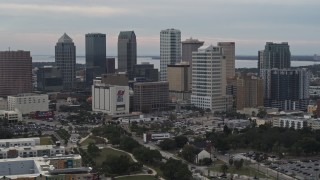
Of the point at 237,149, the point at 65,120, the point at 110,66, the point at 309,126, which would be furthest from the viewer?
the point at 110,66

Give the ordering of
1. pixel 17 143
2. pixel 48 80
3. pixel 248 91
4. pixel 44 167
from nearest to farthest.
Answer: pixel 44 167, pixel 17 143, pixel 248 91, pixel 48 80

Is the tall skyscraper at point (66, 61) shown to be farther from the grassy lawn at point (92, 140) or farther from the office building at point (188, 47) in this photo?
the grassy lawn at point (92, 140)

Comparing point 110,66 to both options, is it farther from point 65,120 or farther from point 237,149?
point 237,149

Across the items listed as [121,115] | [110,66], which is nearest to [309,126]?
[121,115]

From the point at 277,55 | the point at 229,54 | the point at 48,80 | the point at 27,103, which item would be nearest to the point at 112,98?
the point at 27,103

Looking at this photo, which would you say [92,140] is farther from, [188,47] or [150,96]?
[188,47]

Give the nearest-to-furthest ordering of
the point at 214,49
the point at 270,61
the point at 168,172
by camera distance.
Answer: the point at 168,172
the point at 214,49
the point at 270,61
